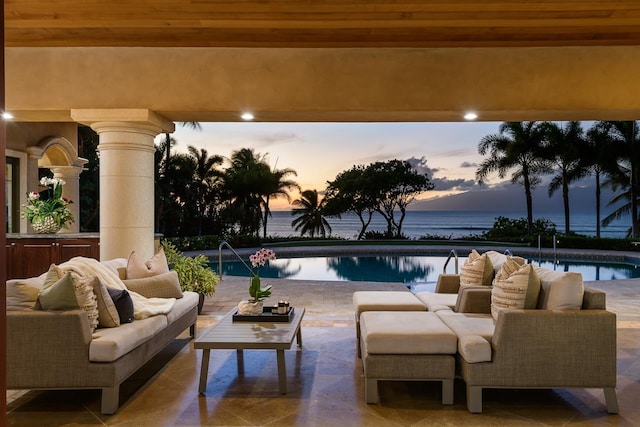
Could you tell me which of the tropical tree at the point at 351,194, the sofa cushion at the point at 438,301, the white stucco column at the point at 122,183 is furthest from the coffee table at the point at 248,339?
the tropical tree at the point at 351,194

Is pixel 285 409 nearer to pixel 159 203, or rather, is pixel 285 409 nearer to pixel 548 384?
pixel 548 384

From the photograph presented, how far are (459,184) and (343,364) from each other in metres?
31.3

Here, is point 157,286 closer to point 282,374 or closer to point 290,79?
point 282,374

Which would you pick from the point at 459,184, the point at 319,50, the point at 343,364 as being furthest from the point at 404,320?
the point at 459,184

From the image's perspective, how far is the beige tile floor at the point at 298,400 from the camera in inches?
120

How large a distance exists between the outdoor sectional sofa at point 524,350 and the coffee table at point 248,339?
626mm

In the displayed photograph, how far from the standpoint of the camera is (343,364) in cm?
416

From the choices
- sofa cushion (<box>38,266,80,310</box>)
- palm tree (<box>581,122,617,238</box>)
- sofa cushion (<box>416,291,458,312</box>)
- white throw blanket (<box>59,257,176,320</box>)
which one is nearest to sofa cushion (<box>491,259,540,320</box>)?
sofa cushion (<box>416,291,458,312</box>)

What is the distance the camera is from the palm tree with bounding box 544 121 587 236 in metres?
19.1

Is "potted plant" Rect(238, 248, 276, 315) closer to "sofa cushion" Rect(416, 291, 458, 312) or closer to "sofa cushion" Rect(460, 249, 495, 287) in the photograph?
"sofa cushion" Rect(416, 291, 458, 312)

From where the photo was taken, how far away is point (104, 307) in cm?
353

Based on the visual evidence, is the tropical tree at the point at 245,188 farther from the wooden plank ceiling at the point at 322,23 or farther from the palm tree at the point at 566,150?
the wooden plank ceiling at the point at 322,23

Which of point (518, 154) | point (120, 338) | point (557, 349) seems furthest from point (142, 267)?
point (518, 154)

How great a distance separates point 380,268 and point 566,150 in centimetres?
1081
